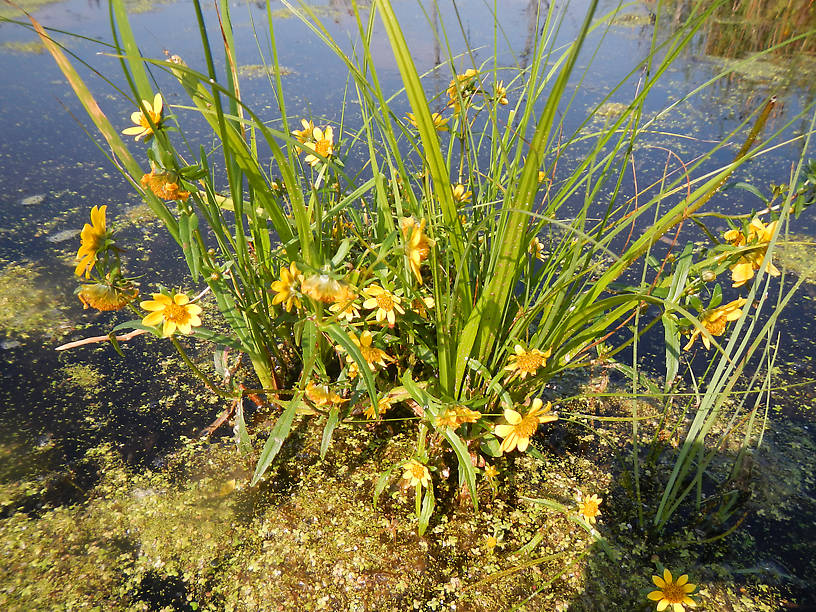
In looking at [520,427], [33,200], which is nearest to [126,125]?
[33,200]

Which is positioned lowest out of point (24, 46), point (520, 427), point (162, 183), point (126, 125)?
point (520, 427)

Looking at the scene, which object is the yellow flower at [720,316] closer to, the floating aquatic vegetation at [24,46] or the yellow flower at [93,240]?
the yellow flower at [93,240]

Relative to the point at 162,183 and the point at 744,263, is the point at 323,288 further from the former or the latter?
the point at 744,263

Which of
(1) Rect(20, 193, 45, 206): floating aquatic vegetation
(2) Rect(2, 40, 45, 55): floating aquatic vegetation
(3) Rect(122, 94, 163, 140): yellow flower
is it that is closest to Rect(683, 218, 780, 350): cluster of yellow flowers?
(3) Rect(122, 94, 163, 140): yellow flower

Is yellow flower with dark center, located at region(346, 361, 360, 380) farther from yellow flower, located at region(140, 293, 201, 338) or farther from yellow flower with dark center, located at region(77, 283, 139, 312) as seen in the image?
yellow flower with dark center, located at region(77, 283, 139, 312)

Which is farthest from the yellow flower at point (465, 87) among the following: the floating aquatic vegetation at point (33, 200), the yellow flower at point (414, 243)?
the floating aquatic vegetation at point (33, 200)

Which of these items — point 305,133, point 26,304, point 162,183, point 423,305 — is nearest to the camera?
point 162,183

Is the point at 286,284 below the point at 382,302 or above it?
above
